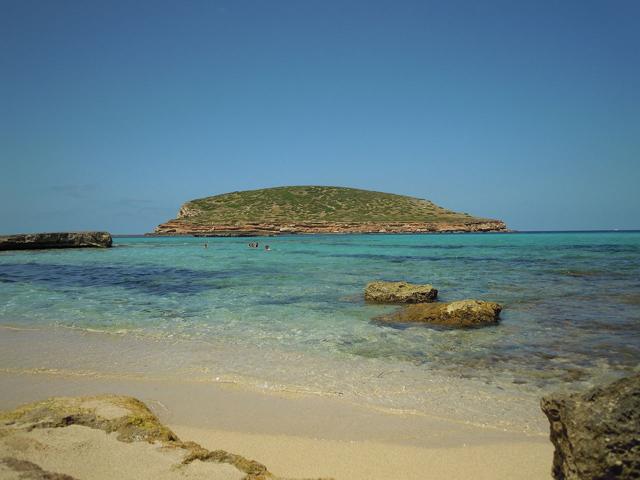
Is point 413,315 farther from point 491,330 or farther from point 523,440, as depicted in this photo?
point 523,440

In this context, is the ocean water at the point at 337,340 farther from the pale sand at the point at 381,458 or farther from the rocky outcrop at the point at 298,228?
the rocky outcrop at the point at 298,228

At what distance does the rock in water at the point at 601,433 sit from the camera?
3027mm

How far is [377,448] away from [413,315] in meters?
6.81

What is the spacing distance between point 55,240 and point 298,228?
55.0 metres

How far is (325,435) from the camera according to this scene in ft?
14.6

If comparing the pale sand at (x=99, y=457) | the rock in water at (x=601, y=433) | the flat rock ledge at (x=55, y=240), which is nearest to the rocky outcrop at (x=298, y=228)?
the flat rock ledge at (x=55, y=240)

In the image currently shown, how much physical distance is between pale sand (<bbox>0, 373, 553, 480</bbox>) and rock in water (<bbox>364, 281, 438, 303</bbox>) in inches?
318

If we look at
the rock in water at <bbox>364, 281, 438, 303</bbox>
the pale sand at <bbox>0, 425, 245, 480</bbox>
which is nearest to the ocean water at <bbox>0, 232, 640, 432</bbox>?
the rock in water at <bbox>364, 281, 438, 303</bbox>

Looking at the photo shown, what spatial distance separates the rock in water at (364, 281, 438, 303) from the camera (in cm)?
1316

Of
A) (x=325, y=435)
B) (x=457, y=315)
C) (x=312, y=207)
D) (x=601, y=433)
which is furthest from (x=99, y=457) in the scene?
(x=312, y=207)

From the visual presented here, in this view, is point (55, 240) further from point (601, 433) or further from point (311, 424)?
point (601, 433)

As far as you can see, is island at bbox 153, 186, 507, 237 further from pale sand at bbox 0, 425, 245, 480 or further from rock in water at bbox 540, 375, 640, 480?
rock in water at bbox 540, 375, 640, 480

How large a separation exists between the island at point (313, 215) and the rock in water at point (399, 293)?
260 ft

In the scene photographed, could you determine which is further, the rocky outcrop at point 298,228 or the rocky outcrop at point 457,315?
the rocky outcrop at point 298,228
